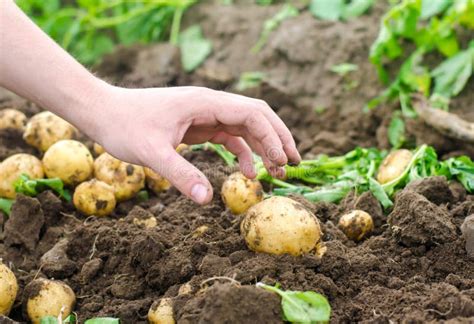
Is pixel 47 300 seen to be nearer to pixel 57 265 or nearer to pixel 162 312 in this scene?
pixel 57 265

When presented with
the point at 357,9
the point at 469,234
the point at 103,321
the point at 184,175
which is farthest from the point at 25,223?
the point at 357,9

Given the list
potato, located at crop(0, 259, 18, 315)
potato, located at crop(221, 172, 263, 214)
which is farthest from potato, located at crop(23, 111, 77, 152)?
potato, located at crop(0, 259, 18, 315)

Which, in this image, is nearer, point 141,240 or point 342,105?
point 141,240

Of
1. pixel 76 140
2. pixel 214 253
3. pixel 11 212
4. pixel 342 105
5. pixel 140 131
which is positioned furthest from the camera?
pixel 342 105

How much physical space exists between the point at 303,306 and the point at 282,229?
1.26 ft

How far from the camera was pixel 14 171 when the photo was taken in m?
3.42

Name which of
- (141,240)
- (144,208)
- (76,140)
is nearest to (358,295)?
(141,240)

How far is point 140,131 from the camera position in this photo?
2.30m

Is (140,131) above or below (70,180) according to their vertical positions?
above

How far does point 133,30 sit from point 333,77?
2379 millimetres

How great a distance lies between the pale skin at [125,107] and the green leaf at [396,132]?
1800mm

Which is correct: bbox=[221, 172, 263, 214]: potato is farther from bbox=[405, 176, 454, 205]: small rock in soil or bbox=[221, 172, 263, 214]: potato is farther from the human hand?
bbox=[405, 176, 454, 205]: small rock in soil

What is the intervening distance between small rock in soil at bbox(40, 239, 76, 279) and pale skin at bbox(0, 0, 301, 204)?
68 centimetres

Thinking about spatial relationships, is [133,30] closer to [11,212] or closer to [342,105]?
[342,105]
